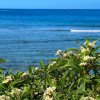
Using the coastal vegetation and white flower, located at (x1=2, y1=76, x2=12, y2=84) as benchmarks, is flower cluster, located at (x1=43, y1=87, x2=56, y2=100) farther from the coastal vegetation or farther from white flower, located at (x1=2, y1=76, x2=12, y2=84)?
white flower, located at (x1=2, y1=76, x2=12, y2=84)

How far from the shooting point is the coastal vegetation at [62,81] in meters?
3.95

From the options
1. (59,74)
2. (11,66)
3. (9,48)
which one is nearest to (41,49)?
(9,48)

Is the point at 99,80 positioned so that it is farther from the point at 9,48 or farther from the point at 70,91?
the point at 9,48

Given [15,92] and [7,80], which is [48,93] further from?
[7,80]

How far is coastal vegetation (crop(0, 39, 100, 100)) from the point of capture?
395cm

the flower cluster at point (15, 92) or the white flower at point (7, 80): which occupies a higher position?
the white flower at point (7, 80)

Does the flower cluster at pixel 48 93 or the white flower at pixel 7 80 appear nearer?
the flower cluster at pixel 48 93

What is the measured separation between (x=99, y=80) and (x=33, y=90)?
60 cm

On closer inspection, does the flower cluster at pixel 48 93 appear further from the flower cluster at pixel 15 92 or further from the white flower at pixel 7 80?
the white flower at pixel 7 80

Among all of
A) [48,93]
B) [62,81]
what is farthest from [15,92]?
[62,81]

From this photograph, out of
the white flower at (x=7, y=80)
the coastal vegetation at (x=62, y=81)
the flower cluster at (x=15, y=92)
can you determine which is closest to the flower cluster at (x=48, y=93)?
the coastal vegetation at (x=62, y=81)

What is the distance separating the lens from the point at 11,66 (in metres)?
18.0

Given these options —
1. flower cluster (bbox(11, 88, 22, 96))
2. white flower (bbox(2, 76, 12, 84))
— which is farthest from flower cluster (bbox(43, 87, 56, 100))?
white flower (bbox(2, 76, 12, 84))

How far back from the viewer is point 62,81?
416 centimetres
